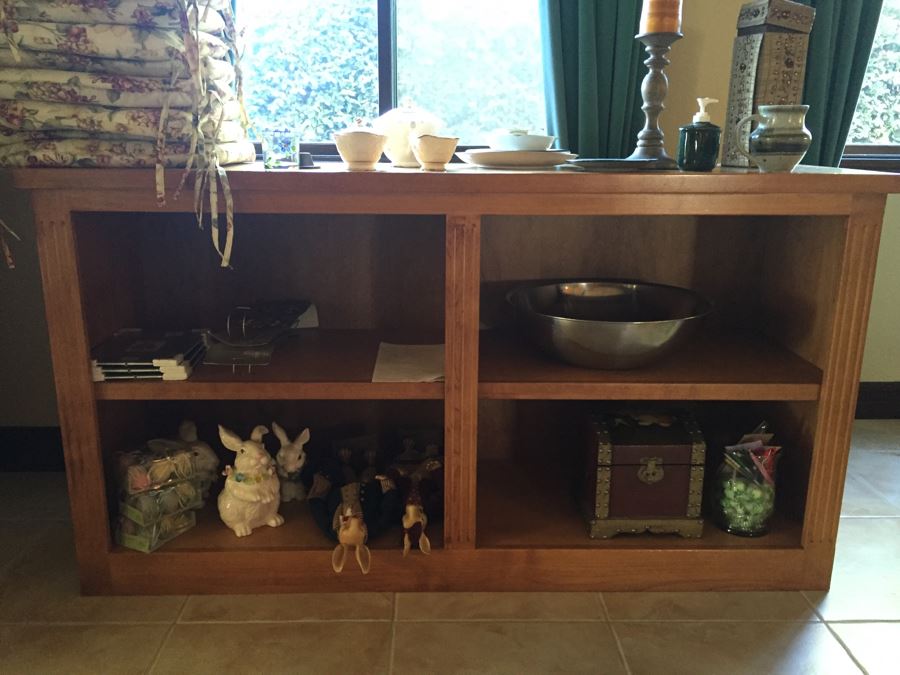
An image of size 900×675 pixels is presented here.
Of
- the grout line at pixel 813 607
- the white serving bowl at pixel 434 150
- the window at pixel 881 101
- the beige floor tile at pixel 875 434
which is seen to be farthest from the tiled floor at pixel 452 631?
the window at pixel 881 101

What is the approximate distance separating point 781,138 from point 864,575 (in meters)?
0.87

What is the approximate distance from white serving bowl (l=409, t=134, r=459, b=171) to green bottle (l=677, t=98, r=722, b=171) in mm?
412

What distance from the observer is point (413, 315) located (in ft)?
5.36

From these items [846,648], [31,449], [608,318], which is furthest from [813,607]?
[31,449]

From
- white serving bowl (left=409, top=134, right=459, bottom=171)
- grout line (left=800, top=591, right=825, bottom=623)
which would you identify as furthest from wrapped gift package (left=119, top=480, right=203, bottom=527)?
grout line (left=800, top=591, right=825, bottom=623)

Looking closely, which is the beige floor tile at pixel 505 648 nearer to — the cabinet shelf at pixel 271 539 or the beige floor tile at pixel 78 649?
the cabinet shelf at pixel 271 539

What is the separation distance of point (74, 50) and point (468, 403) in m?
0.84

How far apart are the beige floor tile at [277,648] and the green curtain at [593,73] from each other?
3.57 ft

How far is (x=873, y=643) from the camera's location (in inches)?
47.8

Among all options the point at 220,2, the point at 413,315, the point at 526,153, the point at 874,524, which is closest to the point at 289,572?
the point at 413,315

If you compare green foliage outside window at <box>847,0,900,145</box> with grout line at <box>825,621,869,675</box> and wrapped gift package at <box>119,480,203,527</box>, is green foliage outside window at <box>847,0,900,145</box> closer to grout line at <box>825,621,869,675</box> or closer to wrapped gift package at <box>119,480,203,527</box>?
grout line at <box>825,621,869,675</box>

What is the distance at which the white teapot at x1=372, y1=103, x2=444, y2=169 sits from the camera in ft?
4.59

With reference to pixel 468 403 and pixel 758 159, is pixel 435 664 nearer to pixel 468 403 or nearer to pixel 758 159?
pixel 468 403

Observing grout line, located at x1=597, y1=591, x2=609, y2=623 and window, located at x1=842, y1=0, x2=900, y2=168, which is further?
window, located at x1=842, y1=0, x2=900, y2=168
